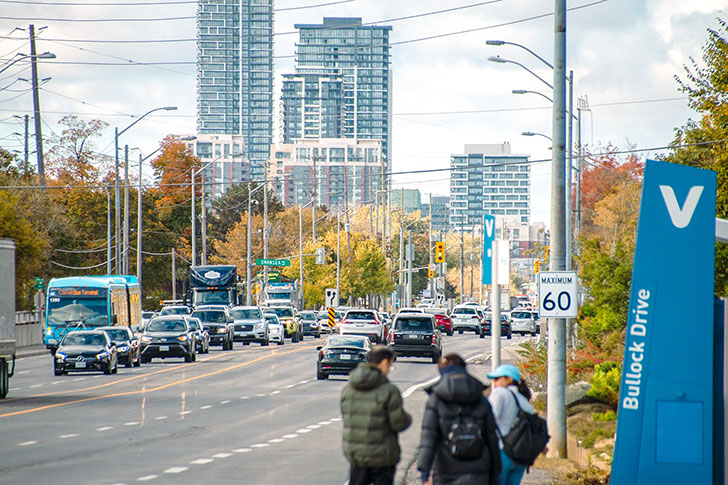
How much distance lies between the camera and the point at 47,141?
91.1 m

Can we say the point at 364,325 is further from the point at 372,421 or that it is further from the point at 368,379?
the point at 372,421

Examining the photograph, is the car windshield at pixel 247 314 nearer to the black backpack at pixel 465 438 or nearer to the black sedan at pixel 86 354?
the black sedan at pixel 86 354

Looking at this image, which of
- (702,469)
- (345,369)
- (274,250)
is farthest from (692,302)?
(274,250)

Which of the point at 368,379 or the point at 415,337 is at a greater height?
the point at 368,379

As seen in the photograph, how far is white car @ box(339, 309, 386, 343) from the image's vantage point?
49719mm

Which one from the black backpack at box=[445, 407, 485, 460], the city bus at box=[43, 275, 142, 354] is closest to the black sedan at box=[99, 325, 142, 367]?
the city bus at box=[43, 275, 142, 354]

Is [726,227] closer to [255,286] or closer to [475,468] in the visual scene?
[475,468]

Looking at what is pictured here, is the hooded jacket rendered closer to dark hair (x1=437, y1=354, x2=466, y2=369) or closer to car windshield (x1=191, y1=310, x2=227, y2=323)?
dark hair (x1=437, y1=354, x2=466, y2=369)

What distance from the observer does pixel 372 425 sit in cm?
914

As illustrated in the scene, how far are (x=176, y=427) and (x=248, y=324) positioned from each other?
3498cm

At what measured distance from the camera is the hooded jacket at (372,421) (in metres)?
9.13

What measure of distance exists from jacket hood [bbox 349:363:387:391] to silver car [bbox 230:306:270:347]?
45.7 m

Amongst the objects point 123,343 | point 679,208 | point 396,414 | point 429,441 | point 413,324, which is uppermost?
point 679,208

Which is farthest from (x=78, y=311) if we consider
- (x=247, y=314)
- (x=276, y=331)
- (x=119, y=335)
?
(x=276, y=331)
